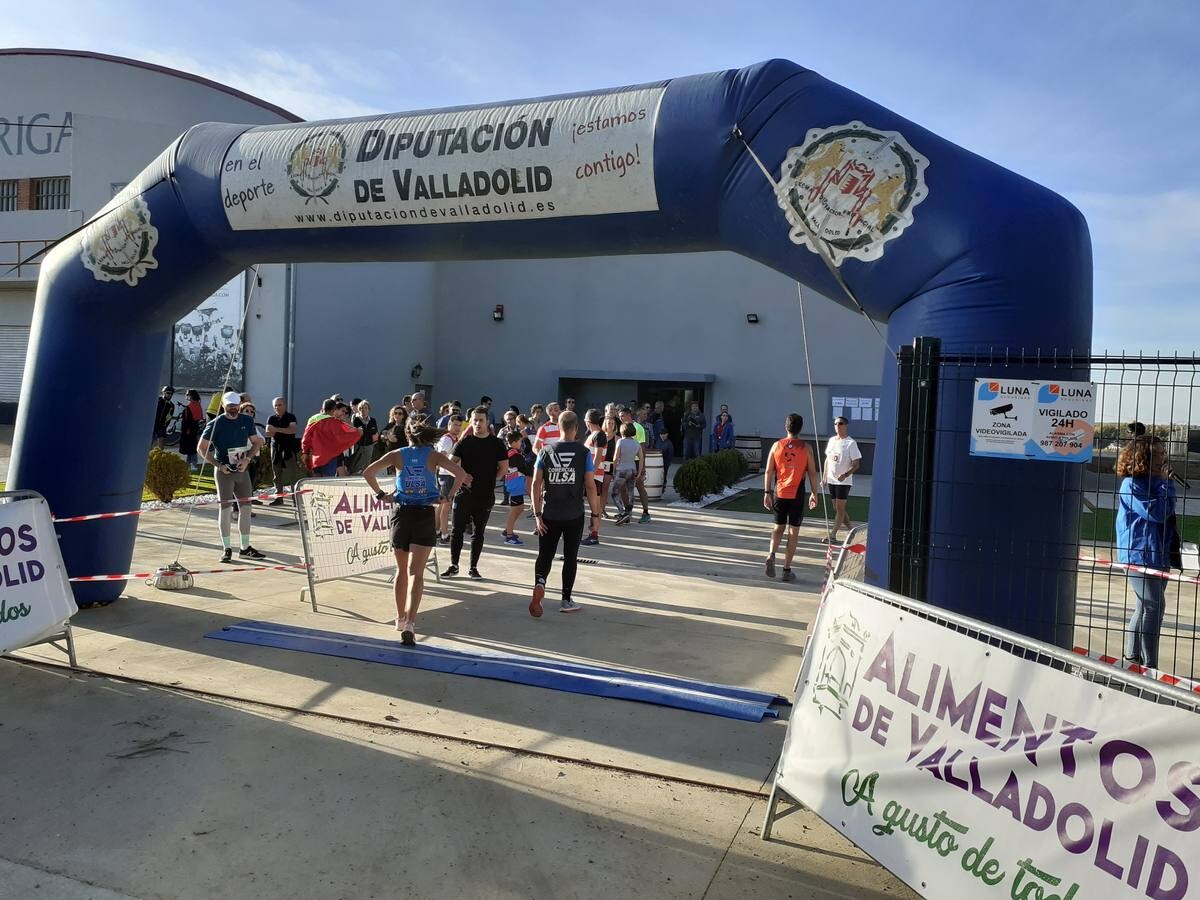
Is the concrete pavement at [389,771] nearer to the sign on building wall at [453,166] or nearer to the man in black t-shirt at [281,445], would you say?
the sign on building wall at [453,166]

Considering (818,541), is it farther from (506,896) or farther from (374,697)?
(506,896)

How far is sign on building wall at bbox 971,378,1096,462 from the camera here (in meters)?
4.61

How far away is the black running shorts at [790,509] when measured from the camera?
9703 mm

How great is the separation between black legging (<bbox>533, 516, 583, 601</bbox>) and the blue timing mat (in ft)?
3.92

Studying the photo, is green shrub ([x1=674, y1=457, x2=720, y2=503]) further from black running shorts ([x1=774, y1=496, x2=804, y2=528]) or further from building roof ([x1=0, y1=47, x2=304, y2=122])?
building roof ([x1=0, y1=47, x2=304, y2=122])

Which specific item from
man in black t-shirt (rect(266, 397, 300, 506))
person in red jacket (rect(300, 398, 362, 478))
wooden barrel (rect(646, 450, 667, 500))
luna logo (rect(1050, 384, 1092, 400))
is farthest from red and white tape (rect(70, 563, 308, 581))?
wooden barrel (rect(646, 450, 667, 500))

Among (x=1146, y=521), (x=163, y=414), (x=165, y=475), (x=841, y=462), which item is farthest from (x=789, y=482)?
(x=163, y=414)

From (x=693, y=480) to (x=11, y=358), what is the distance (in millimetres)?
21359

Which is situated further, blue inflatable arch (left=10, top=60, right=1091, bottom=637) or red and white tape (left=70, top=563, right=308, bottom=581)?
red and white tape (left=70, top=563, right=308, bottom=581)

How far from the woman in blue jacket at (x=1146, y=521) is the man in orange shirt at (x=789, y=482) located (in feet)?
11.7

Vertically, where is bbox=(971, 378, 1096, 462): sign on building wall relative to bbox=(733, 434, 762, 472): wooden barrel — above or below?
above

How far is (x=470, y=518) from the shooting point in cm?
945

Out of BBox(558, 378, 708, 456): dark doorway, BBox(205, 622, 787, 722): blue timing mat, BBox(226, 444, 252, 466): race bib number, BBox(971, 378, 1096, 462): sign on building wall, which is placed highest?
BBox(558, 378, 708, 456): dark doorway

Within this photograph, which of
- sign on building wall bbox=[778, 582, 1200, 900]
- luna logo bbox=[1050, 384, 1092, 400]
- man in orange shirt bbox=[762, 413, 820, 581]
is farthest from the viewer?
man in orange shirt bbox=[762, 413, 820, 581]
